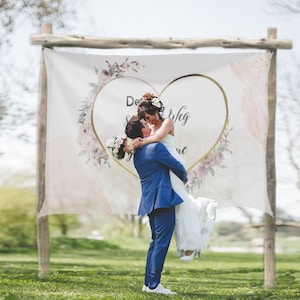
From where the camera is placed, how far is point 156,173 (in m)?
5.82

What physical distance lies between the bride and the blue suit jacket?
0.06m

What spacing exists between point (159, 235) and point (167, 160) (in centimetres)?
60

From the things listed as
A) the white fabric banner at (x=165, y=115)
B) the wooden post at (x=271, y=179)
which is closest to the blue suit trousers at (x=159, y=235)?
the white fabric banner at (x=165, y=115)

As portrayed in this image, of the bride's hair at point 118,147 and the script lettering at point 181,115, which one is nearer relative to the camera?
the bride's hair at point 118,147

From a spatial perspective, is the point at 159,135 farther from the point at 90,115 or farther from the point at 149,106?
the point at 90,115

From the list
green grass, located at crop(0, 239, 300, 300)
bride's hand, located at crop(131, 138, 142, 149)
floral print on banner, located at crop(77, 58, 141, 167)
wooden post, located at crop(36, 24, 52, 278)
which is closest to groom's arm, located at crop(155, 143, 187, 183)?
bride's hand, located at crop(131, 138, 142, 149)

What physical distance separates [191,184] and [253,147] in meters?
0.70

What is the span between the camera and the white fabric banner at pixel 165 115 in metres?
7.05

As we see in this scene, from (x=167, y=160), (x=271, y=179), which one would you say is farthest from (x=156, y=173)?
(x=271, y=179)

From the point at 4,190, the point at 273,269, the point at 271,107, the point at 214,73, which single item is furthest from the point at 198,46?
the point at 4,190

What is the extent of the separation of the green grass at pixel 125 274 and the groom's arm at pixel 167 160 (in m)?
1.01

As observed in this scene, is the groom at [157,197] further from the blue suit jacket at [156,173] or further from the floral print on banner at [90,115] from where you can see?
the floral print on banner at [90,115]

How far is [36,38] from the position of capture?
7.09 metres

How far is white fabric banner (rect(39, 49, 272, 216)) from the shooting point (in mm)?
7047
